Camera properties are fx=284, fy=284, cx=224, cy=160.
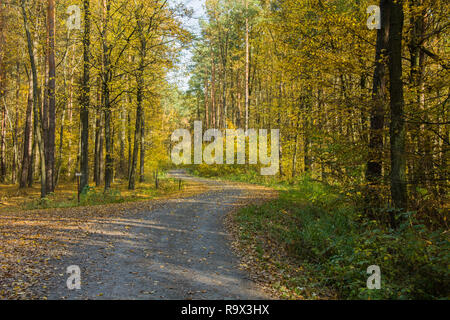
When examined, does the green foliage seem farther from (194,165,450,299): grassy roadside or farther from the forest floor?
the forest floor

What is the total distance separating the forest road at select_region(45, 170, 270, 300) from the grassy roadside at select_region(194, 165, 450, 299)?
66cm

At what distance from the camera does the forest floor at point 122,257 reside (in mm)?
4773

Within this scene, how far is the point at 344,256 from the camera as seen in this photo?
6.45 m

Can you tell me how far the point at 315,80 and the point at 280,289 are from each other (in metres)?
8.06

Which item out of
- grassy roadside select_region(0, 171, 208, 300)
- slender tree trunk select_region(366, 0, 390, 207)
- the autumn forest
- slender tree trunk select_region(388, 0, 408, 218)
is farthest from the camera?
slender tree trunk select_region(366, 0, 390, 207)

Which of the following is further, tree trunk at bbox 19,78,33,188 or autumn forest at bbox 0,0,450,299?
tree trunk at bbox 19,78,33,188

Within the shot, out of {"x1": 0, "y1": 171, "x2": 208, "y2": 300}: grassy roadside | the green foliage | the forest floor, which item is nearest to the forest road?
the forest floor

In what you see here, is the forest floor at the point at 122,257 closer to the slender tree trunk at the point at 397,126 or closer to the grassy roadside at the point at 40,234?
the grassy roadside at the point at 40,234

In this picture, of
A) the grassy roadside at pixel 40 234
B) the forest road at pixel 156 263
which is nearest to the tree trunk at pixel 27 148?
the grassy roadside at pixel 40 234

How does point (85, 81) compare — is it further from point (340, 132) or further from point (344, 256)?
point (344, 256)

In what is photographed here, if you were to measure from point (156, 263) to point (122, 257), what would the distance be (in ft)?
2.85

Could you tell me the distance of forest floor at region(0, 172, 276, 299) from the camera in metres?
4.77

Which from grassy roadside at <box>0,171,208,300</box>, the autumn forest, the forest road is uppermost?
the autumn forest

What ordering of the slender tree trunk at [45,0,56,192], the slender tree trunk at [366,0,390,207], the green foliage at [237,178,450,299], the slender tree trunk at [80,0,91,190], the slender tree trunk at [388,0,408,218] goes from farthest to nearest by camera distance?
the slender tree trunk at [80,0,91,190] → the slender tree trunk at [45,0,56,192] → the slender tree trunk at [366,0,390,207] → the slender tree trunk at [388,0,408,218] → the green foliage at [237,178,450,299]
